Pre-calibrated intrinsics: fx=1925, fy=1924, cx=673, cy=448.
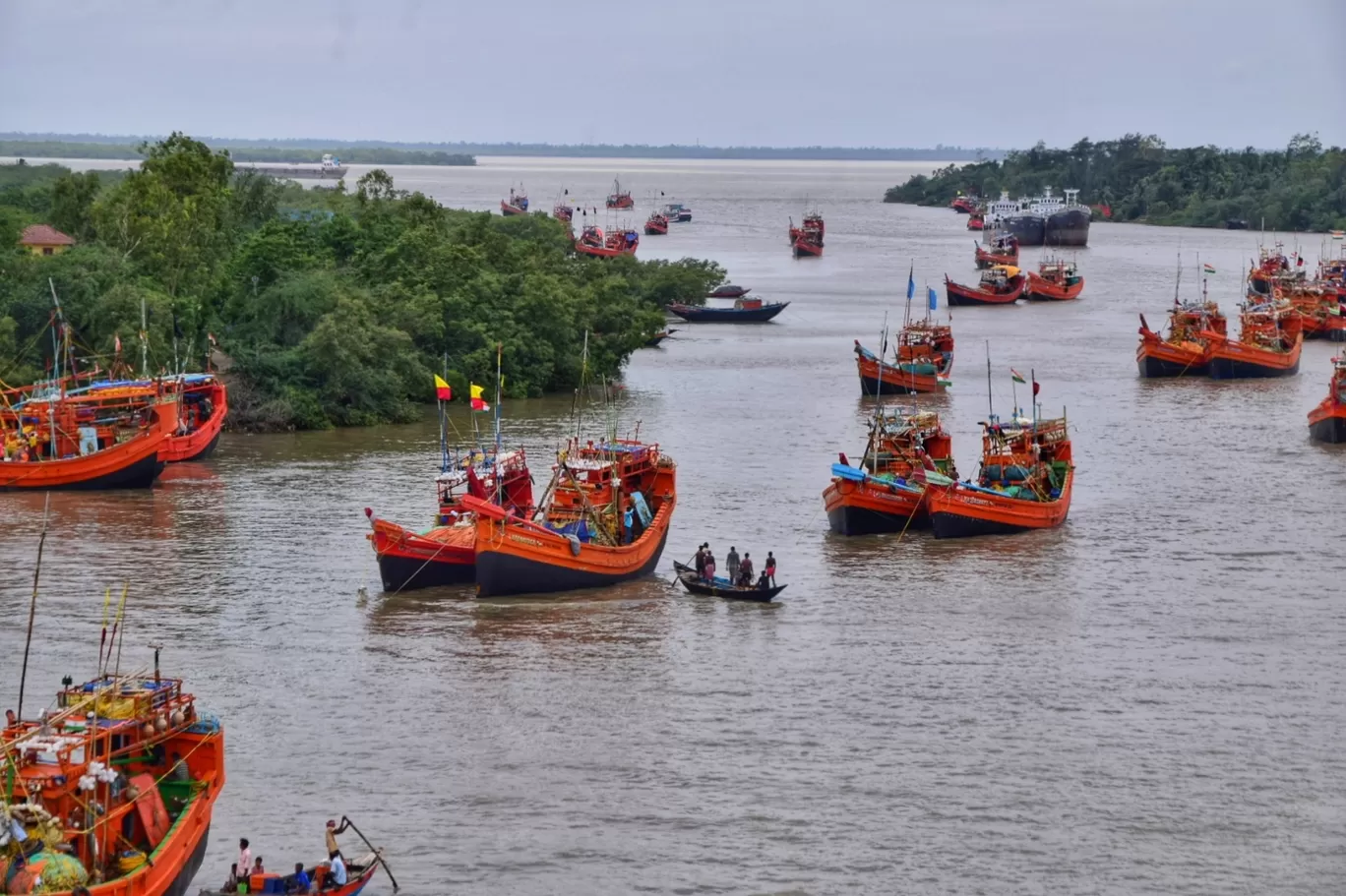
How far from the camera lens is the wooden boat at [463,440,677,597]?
115ft

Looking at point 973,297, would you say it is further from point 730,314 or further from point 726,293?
point 730,314

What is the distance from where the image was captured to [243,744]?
27438 mm

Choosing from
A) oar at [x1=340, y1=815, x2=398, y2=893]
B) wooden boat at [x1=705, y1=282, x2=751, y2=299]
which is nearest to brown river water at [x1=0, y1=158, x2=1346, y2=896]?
oar at [x1=340, y1=815, x2=398, y2=893]

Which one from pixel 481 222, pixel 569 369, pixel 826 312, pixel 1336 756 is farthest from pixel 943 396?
pixel 1336 756

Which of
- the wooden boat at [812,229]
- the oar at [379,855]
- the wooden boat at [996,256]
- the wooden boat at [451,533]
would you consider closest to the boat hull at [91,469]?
the wooden boat at [451,533]

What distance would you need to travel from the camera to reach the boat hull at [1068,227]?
159m

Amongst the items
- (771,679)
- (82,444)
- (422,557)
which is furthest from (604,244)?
(771,679)

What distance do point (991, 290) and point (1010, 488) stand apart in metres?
62.9

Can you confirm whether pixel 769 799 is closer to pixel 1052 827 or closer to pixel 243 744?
pixel 1052 827

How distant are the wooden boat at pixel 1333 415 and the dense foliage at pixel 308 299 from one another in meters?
24.2

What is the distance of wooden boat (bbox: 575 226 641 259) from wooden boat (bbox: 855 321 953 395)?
37995 millimetres

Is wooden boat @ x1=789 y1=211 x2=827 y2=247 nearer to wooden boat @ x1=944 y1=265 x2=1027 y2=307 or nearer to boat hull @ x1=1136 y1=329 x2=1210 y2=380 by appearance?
wooden boat @ x1=944 y1=265 x2=1027 y2=307

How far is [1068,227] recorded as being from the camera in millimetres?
159500

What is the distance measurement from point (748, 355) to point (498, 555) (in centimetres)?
4560
